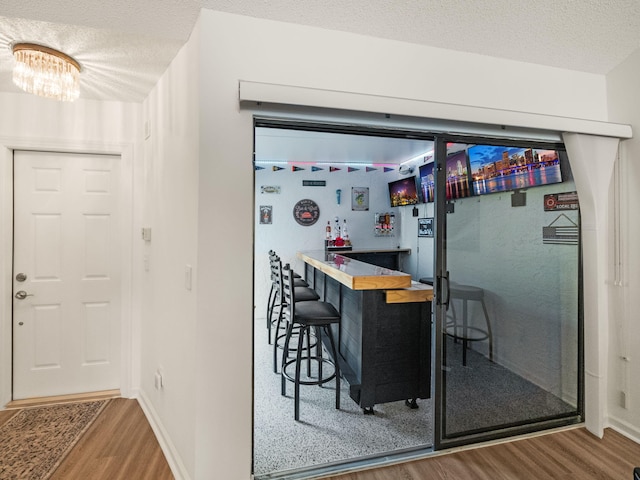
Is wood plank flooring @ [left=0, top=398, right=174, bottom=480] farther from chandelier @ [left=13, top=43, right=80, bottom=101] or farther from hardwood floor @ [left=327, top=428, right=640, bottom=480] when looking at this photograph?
chandelier @ [left=13, top=43, right=80, bottom=101]

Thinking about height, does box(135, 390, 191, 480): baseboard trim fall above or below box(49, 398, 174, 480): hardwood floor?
above

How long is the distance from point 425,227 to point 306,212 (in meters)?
1.76

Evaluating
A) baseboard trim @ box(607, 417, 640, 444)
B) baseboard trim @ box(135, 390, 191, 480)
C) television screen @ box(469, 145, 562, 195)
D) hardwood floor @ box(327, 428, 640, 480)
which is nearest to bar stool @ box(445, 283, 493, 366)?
hardwood floor @ box(327, 428, 640, 480)

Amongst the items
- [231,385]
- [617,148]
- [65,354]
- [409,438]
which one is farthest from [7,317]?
[617,148]

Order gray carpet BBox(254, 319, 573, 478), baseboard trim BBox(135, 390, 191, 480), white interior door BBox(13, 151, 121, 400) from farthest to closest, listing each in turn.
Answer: white interior door BBox(13, 151, 121, 400) < gray carpet BBox(254, 319, 573, 478) < baseboard trim BBox(135, 390, 191, 480)

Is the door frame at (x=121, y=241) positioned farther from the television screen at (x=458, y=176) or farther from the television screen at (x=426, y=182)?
the television screen at (x=426, y=182)

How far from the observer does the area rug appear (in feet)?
6.22

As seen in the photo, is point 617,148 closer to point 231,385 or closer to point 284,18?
point 284,18

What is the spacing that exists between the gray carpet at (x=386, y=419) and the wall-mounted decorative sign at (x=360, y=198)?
3373 mm

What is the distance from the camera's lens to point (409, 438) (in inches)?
88.0

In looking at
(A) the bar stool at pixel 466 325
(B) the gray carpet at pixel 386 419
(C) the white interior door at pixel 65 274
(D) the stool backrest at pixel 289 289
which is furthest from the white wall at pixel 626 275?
(C) the white interior door at pixel 65 274

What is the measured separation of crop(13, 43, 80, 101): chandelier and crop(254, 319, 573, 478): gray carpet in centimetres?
245

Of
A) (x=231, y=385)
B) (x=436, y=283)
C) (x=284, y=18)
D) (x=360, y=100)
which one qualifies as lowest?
(x=231, y=385)

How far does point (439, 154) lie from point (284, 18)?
111 cm
